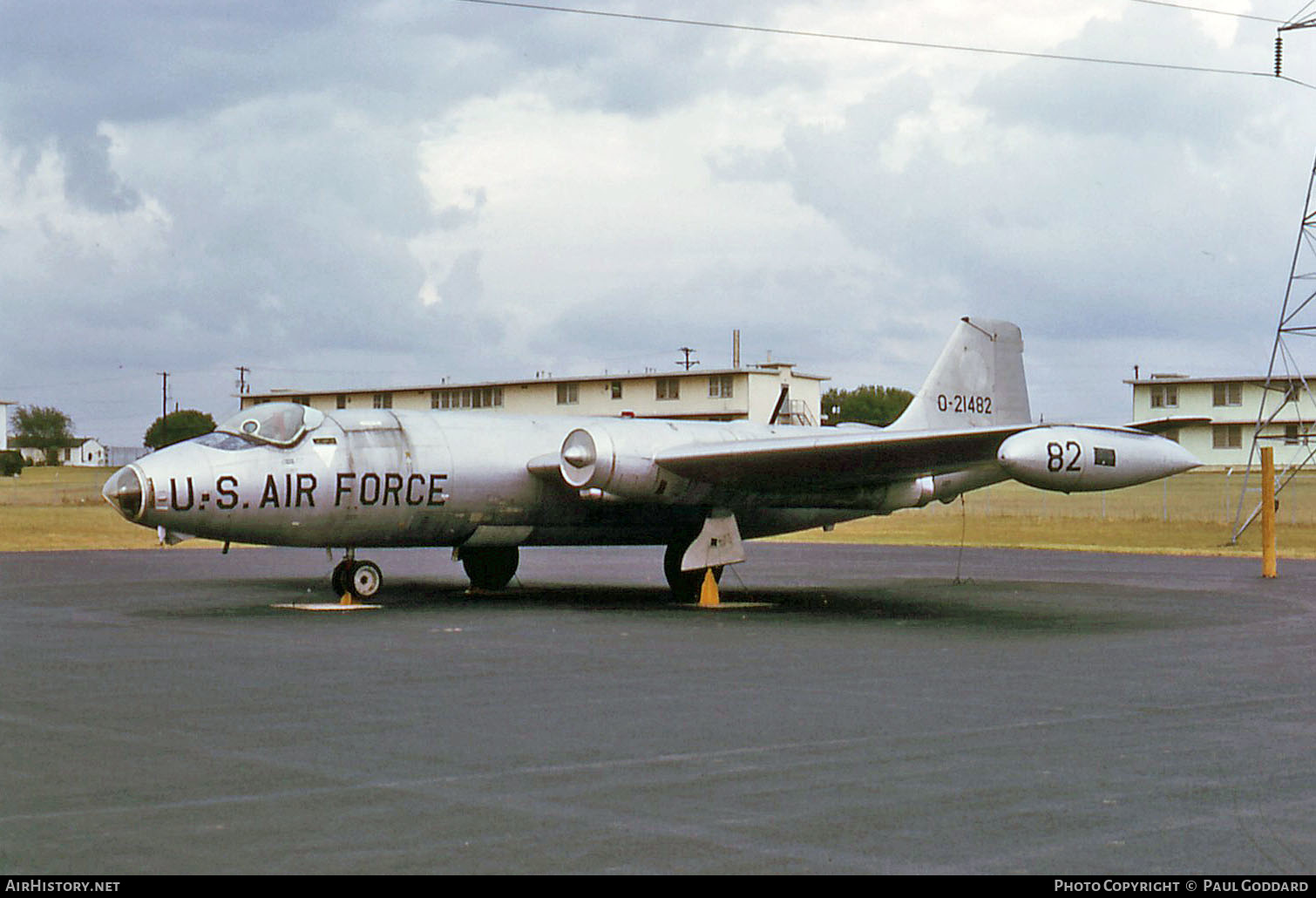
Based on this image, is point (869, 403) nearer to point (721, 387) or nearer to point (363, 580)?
point (721, 387)

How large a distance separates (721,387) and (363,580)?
72.8 metres

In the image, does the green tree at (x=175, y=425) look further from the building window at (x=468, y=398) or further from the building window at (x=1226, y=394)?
the building window at (x=1226, y=394)

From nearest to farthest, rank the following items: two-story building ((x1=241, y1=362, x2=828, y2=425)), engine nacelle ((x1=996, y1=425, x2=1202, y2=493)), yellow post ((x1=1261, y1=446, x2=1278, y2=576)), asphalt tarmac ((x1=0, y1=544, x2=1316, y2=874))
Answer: asphalt tarmac ((x1=0, y1=544, x2=1316, y2=874)), engine nacelle ((x1=996, y1=425, x2=1202, y2=493)), yellow post ((x1=1261, y1=446, x2=1278, y2=576)), two-story building ((x1=241, y1=362, x2=828, y2=425))

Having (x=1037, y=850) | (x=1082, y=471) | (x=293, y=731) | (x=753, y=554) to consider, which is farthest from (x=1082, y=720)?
(x=753, y=554)

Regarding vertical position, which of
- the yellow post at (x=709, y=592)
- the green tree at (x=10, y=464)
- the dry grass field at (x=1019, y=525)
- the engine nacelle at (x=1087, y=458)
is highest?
the green tree at (x=10, y=464)

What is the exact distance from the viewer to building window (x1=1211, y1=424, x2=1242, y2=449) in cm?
10006

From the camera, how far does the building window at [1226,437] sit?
100 metres

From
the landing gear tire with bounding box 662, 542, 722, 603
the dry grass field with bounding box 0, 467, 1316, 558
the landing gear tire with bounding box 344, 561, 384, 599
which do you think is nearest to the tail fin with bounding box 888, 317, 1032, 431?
the landing gear tire with bounding box 662, 542, 722, 603

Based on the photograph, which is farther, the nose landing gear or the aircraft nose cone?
the nose landing gear

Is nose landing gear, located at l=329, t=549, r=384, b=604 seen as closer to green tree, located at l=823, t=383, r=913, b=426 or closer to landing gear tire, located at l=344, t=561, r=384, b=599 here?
landing gear tire, located at l=344, t=561, r=384, b=599

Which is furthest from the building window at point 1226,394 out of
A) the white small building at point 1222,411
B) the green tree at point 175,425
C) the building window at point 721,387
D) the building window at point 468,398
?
the green tree at point 175,425

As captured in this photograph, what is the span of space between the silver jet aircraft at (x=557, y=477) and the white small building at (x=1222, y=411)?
79879 mm

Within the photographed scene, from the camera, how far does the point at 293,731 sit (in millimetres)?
9609

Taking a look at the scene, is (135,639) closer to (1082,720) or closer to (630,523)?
(630,523)
